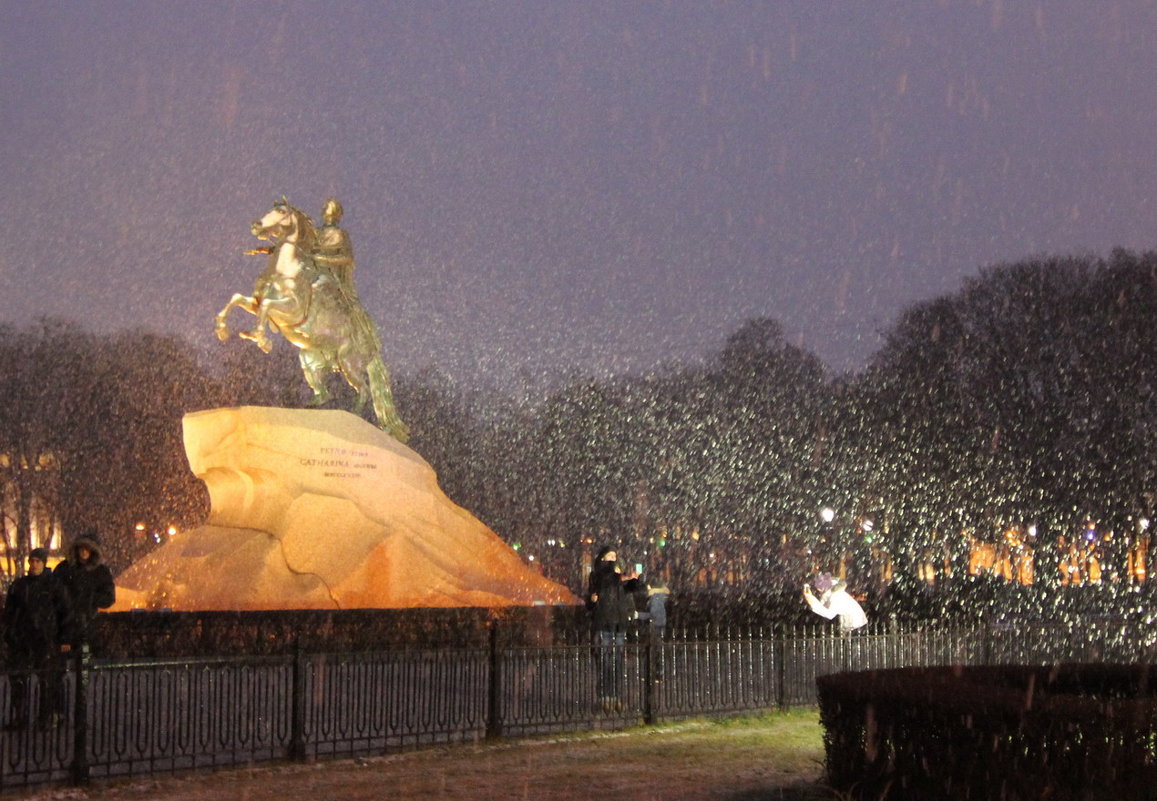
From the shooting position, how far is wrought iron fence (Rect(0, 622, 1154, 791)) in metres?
9.62

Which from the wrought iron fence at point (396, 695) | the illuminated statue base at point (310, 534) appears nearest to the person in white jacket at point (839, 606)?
the wrought iron fence at point (396, 695)

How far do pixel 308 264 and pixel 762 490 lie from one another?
86.6 feet

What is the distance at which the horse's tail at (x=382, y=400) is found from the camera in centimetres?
2380

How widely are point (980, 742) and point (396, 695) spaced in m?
5.45

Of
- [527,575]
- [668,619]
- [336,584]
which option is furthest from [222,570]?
[668,619]

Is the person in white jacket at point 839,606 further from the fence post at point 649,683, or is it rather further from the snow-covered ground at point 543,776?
the snow-covered ground at point 543,776

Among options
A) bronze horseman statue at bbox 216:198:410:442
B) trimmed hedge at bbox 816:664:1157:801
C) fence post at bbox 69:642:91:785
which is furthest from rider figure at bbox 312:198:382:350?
trimmed hedge at bbox 816:664:1157:801

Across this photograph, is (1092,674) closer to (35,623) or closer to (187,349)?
(35,623)

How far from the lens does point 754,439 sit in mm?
45781

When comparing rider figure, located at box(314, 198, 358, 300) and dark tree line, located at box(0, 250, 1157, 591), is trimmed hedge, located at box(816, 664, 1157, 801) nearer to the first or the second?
rider figure, located at box(314, 198, 358, 300)

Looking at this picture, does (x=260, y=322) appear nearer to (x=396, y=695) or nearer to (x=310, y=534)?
(x=310, y=534)

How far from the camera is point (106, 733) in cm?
974

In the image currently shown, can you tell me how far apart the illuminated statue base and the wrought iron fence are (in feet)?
24.2

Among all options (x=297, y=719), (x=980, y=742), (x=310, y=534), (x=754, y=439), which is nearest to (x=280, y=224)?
(x=310, y=534)
